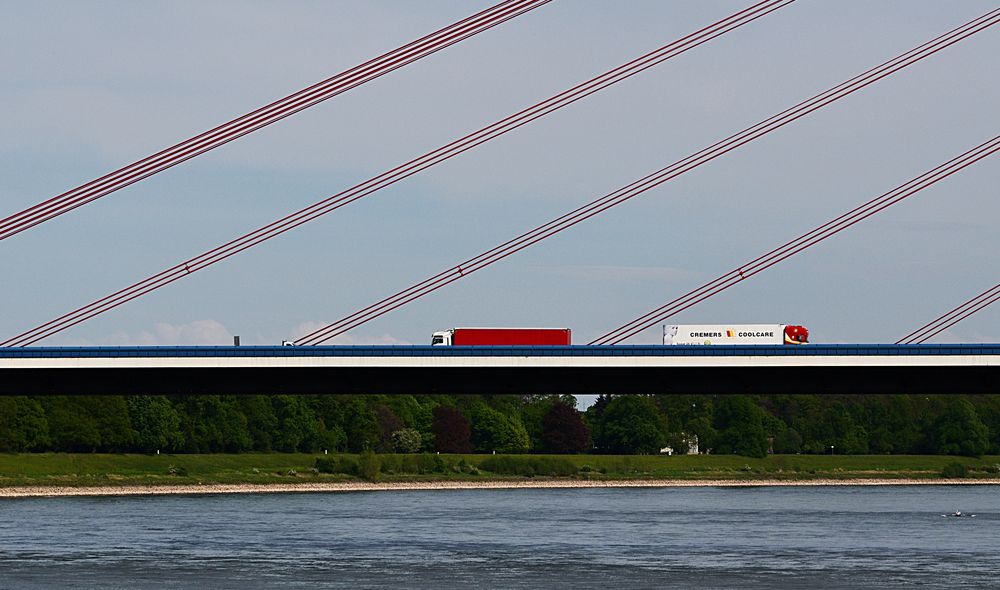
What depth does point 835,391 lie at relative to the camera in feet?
222

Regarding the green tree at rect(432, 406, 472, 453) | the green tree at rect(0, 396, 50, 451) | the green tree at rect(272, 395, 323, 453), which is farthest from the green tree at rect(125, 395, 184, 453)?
the green tree at rect(432, 406, 472, 453)

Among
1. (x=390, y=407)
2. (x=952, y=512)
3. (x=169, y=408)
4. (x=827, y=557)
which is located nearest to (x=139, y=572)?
(x=827, y=557)

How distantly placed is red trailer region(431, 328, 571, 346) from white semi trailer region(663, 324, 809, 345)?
5848mm

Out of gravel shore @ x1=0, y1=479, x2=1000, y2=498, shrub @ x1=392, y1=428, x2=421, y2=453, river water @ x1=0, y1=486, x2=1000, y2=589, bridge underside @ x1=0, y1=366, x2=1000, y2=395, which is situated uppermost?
shrub @ x1=392, y1=428, x2=421, y2=453

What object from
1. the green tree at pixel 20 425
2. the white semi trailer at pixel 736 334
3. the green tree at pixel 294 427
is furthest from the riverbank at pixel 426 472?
the white semi trailer at pixel 736 334

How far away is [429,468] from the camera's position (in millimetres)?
166375

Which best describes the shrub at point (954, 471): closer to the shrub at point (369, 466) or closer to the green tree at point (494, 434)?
the green tree at point (494, 434)

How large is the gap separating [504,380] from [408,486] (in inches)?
3667

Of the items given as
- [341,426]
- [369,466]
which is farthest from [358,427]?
[369,466]

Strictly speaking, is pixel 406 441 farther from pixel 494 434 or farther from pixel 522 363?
pixel 522 363

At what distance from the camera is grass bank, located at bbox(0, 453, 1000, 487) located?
14138cm

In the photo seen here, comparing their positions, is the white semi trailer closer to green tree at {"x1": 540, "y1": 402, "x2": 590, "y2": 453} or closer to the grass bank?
the grass bank

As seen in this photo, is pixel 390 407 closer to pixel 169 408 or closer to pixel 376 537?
pixel 169 408

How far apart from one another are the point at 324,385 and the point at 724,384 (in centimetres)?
1617
